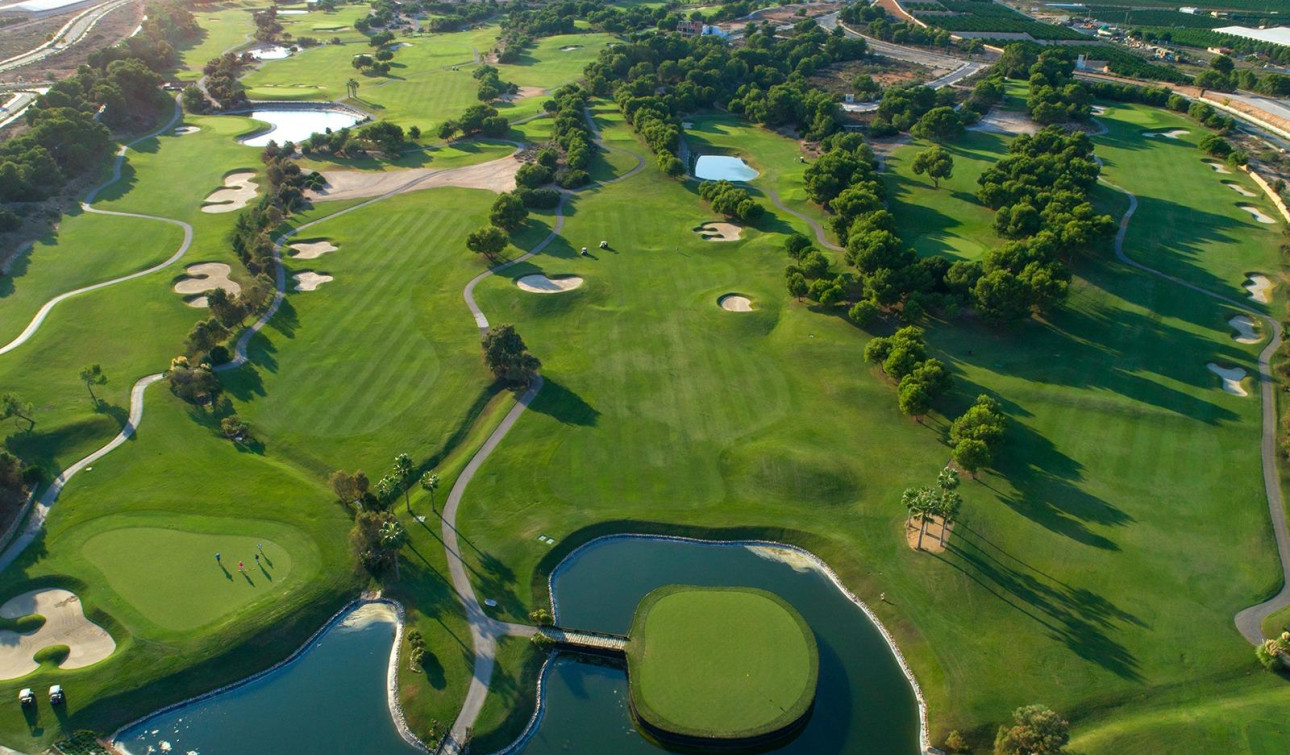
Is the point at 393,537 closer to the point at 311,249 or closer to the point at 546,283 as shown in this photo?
the point at 546,283

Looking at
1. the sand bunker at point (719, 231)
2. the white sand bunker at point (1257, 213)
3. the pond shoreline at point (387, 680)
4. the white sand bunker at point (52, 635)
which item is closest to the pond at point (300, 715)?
the pond shoreline at point (387, 680)

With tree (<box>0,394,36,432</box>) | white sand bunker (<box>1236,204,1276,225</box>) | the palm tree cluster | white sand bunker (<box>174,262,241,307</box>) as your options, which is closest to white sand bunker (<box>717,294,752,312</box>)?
the palm tree cluster

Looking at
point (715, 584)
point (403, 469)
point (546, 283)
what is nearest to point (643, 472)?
point (715, 584)

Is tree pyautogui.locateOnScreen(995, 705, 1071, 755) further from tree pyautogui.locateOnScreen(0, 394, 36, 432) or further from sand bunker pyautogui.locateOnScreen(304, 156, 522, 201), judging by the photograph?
sand bunker pyautogui.locateOnScreen(304, 156, 522, 201)

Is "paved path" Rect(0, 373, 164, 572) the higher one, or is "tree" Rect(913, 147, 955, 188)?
"tree" Rect(913, 147, 955, 188)

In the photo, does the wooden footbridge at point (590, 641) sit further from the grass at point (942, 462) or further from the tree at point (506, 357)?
the tree at point (506, 357)

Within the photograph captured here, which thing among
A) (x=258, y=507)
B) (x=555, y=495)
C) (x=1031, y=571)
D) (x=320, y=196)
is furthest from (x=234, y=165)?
(x=1031, y=571)
